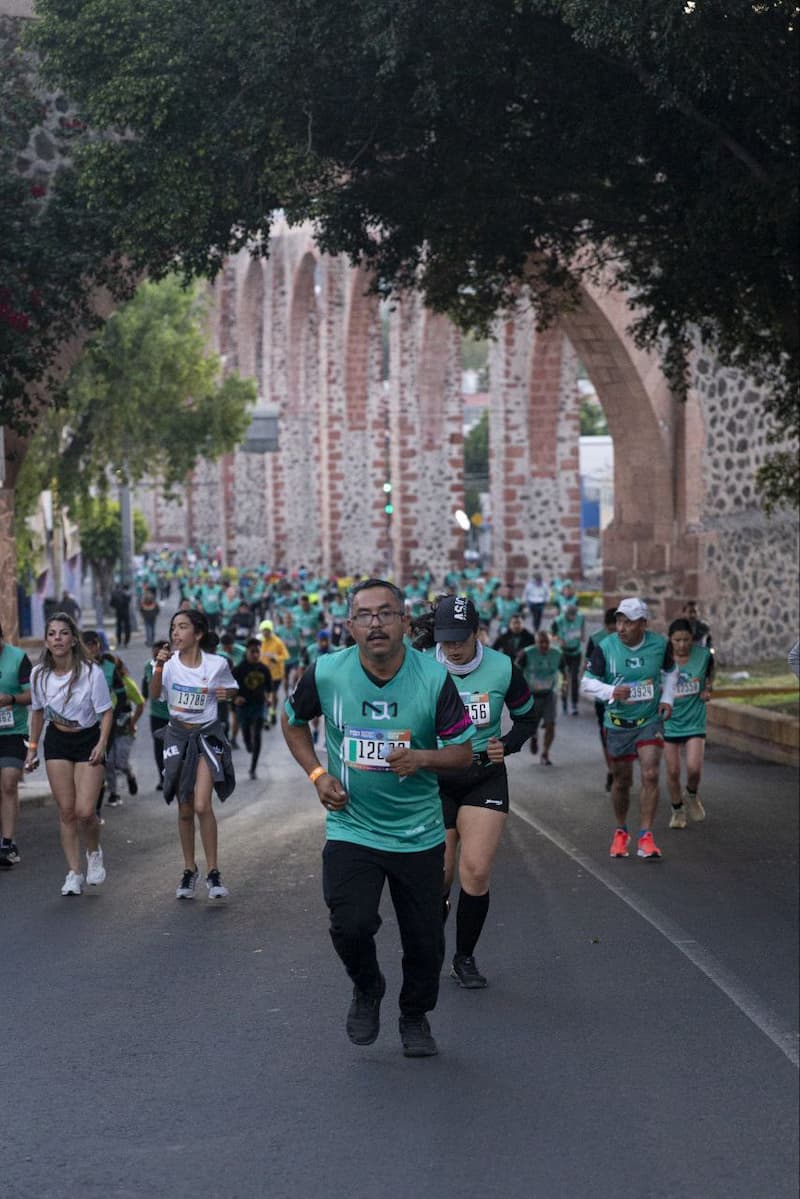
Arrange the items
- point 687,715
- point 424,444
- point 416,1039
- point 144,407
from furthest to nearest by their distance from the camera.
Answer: point 424,444 < point 144,407 < point 687,715 < point 416,1039

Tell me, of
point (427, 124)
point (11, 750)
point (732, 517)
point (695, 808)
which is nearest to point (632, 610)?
point (695, 808)

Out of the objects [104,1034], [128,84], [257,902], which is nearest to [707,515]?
[128,84]

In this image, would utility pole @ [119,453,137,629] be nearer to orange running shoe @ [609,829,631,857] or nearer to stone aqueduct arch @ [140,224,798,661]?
stone aqueduct arch @ [140,224,798,661]

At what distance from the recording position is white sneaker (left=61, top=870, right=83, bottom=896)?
11219 mm

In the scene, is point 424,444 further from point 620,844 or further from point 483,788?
point 483,788

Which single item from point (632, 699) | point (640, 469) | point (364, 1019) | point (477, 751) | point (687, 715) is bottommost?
point (364, 1019)

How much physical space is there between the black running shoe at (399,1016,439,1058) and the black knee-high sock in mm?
1197

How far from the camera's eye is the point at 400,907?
689cm

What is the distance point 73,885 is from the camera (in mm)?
11227

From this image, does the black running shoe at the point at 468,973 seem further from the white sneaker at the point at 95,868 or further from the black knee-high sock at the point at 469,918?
the white sneaker at the point at 95,868

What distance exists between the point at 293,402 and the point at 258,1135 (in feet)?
204

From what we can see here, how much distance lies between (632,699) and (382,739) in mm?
6175

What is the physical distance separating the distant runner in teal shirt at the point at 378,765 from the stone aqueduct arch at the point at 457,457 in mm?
9582

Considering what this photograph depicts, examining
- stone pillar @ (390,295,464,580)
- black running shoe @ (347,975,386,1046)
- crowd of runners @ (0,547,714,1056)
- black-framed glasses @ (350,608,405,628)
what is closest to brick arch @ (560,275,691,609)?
crowd of runners @ (0,547,714,1056)
